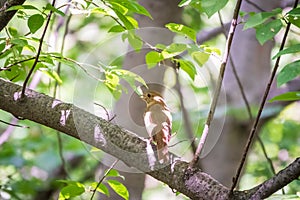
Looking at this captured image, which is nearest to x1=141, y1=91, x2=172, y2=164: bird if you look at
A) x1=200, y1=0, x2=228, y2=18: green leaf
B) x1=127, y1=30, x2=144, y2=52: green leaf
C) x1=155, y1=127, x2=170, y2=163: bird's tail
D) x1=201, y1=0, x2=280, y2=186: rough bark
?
x1=155, y1=127, x2=170, y2=163: bird's tail

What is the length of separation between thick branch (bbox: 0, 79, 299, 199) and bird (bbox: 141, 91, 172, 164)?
0.02m

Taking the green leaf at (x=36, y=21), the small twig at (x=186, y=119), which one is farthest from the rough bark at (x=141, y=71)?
the green leaf at (x=36, y=21)

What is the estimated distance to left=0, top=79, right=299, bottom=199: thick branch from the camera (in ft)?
2.61

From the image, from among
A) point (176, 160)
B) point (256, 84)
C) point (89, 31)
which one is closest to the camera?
point (176, 160)

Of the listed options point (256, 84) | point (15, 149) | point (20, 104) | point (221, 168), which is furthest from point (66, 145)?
point (20, 104)

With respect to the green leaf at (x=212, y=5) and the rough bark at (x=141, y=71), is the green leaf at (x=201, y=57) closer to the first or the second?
the rough bark at (x=141, y=71)

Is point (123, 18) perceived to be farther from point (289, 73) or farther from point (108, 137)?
point (289, 73)

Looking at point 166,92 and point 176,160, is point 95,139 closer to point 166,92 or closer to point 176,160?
point 176,160

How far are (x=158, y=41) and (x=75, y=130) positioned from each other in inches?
19.5

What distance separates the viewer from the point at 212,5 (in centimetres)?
73

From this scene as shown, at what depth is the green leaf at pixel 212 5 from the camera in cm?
72

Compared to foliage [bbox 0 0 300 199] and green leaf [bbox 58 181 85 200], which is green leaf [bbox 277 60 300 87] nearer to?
foliage [bbox 0 0 300 199]

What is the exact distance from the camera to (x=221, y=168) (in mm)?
2174

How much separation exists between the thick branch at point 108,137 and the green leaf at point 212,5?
24 centimetres
